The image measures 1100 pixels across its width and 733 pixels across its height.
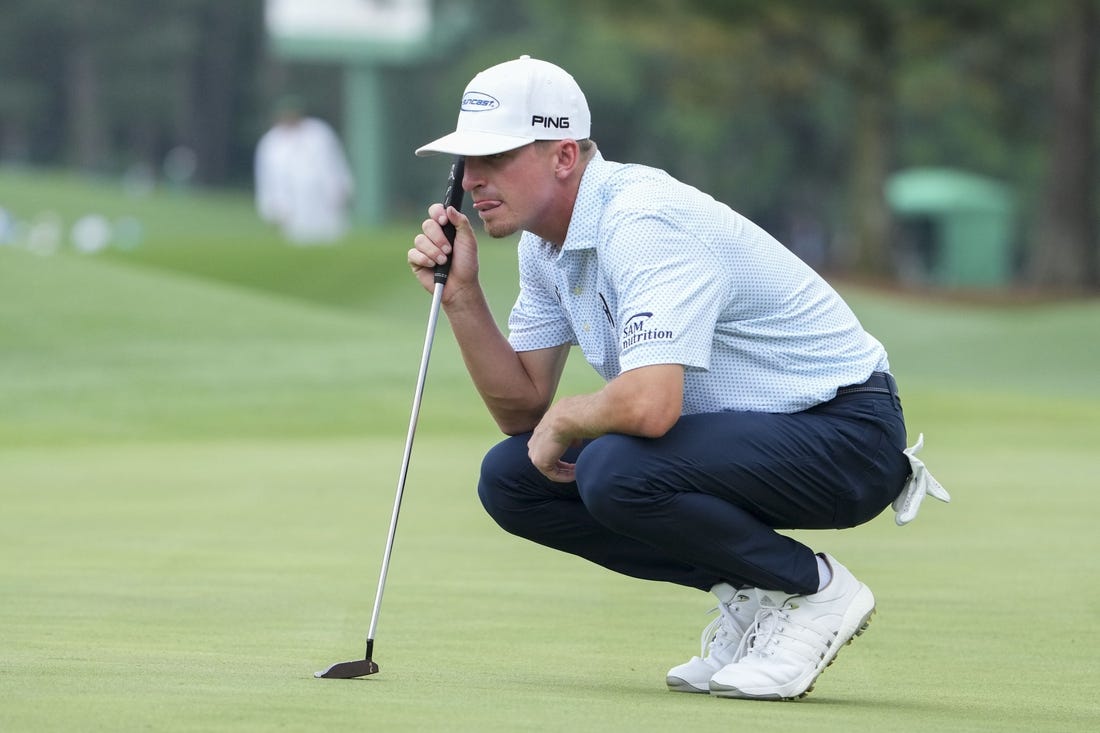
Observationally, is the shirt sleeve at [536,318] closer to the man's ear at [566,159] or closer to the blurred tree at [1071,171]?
the man's ear at [566,159]

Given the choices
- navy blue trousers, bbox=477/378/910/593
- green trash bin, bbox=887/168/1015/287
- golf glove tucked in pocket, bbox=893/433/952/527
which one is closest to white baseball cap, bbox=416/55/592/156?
navy blue trousers, bbox=477/378/910/593

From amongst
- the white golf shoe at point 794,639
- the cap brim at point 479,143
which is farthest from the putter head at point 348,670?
the cap brim at point 479,143

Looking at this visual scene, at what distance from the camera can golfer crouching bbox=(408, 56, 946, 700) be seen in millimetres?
4031

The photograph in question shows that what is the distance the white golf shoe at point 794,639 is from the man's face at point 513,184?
3.14 ft

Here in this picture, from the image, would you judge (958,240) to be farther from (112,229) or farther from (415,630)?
(415,630)

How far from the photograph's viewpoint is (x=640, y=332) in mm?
3980

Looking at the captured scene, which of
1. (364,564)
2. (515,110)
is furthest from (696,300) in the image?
(364,564)

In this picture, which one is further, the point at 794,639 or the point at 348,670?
the point at 794,639

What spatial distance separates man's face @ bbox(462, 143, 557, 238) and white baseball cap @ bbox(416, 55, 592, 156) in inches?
2.0

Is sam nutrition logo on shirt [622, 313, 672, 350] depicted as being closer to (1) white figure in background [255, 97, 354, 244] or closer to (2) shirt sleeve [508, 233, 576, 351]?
(2) shirt sleeve [508, 233, 576, 351]

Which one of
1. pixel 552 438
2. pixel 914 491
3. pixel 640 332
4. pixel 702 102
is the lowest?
pixel 702 102

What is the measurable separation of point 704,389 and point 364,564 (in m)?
2.42

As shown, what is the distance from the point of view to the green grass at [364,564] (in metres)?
3.81

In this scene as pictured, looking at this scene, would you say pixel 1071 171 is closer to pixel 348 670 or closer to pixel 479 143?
pixel 479 143
